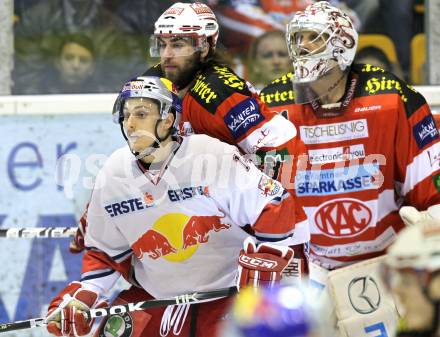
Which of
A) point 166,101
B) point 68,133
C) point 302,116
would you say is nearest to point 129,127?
point 166,101

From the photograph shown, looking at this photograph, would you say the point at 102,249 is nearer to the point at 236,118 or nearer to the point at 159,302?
the point at 159,302

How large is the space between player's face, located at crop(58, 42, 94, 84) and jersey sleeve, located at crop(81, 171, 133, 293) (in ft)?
6.05

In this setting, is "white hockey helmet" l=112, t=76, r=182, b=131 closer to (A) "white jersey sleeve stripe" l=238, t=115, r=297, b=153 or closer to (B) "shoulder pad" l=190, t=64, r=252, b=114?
(B) "shoulder pad" l=190, t=64, r=252, b=114

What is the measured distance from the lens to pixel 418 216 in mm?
4020

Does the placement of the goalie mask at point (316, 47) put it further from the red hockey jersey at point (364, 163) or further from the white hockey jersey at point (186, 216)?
the white hockey jersey at point (186, 216)

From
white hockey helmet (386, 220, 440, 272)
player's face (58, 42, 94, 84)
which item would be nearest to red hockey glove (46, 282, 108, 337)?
white hockey helmet (386, 220, 440, 272)

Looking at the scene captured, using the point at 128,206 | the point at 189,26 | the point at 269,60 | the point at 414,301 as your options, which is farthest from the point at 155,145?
the point at 269,60

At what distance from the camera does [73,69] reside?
5.51 meters

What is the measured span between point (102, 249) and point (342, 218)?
101 cm

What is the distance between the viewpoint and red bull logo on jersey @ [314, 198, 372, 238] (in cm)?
427

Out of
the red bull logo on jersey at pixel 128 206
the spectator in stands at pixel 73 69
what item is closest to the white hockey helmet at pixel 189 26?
the red bull logo on jersey at pixel 128 206

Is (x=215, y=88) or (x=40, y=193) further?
(x=40, y=193)

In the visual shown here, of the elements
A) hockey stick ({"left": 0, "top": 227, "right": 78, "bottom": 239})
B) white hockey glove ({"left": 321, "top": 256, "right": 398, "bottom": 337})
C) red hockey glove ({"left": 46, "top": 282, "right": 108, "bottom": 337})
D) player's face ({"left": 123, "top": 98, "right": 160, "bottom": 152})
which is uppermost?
player's face ({"left": 123, "top": 98, "right": 160, "bottom": 152})

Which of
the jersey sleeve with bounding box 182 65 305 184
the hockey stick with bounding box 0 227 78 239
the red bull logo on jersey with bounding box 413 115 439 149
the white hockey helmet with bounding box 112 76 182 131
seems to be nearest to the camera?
the white hockey helmet with bounding box 112 76 182 131
